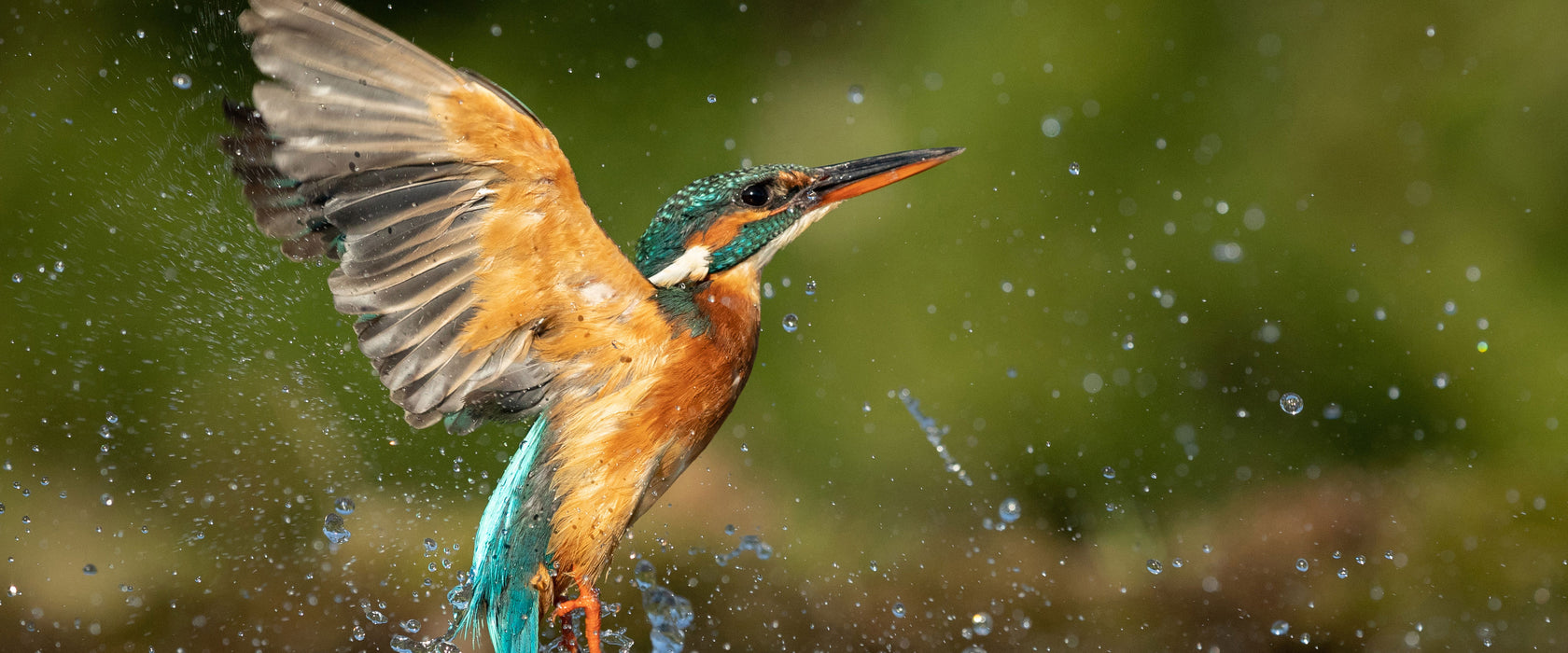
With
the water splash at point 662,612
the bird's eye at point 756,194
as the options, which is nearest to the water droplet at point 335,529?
the water splash at point 662,612

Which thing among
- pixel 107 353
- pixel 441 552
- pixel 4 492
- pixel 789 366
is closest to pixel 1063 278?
pixel 789 366

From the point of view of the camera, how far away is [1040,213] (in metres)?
2.75

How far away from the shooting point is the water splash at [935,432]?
2.71 metres

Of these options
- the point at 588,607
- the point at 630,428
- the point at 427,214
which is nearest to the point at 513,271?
the point at 427,214

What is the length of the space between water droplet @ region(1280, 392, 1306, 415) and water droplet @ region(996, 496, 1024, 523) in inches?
24.6

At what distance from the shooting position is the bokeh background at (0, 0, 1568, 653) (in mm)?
2396

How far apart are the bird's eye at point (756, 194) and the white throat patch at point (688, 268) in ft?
0.31

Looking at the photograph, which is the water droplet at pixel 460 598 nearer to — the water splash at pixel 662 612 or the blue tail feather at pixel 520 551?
the blue tail feather at pixel 520 551

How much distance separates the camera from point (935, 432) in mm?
2727

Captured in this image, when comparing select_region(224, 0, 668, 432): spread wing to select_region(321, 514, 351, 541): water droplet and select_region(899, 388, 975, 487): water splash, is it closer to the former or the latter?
select_region(321, 514, 351, 541): water droplet

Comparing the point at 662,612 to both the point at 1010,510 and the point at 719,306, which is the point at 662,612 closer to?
the point at 1010,510

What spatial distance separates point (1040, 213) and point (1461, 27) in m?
1.01

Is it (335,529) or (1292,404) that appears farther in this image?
(1292,404)

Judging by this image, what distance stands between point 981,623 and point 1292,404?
2.80 feet
